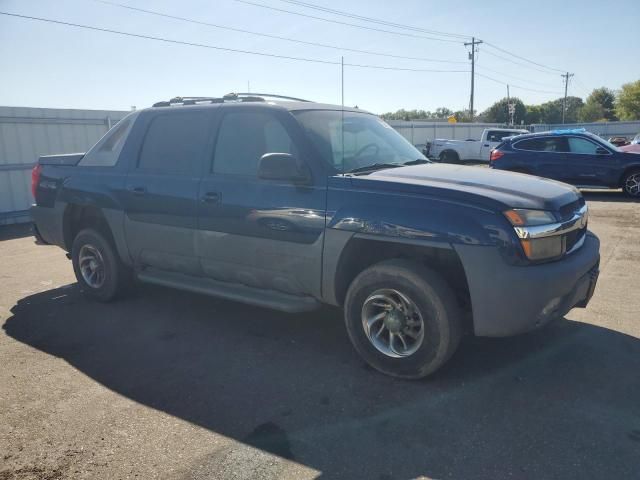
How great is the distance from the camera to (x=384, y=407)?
3275 mm

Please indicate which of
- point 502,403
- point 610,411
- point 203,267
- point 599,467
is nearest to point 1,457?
point 203,267

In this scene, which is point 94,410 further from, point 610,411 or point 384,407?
point 610,411

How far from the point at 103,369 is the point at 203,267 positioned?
1133 mm

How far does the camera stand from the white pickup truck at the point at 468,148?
23.7m

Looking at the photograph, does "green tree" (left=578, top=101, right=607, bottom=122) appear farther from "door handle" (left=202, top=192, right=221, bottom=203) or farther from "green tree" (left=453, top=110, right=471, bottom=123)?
"door handle" (left=202, top=192, right=221, bottom=203)

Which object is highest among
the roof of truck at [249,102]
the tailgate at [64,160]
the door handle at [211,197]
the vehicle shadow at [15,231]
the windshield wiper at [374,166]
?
the roof of truck at [249,102]

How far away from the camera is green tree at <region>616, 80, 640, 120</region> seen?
81.2 m

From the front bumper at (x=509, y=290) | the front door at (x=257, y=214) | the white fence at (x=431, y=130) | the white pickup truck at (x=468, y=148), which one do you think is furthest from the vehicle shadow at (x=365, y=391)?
the white fence at (x=431, y=130)

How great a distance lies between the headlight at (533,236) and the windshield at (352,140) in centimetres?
132

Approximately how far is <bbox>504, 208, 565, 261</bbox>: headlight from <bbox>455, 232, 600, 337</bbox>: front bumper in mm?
77

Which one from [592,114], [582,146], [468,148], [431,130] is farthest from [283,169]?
[592,114]

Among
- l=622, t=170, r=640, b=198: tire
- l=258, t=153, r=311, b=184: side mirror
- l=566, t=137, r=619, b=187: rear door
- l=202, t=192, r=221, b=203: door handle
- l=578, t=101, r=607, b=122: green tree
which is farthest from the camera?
l=578, t=101, r=607, b=122: green tree

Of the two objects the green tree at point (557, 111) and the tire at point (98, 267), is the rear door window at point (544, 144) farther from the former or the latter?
the green tree at point (557, 111)

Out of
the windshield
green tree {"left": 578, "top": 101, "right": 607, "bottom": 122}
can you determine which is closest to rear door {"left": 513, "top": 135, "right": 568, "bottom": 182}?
the windshield
